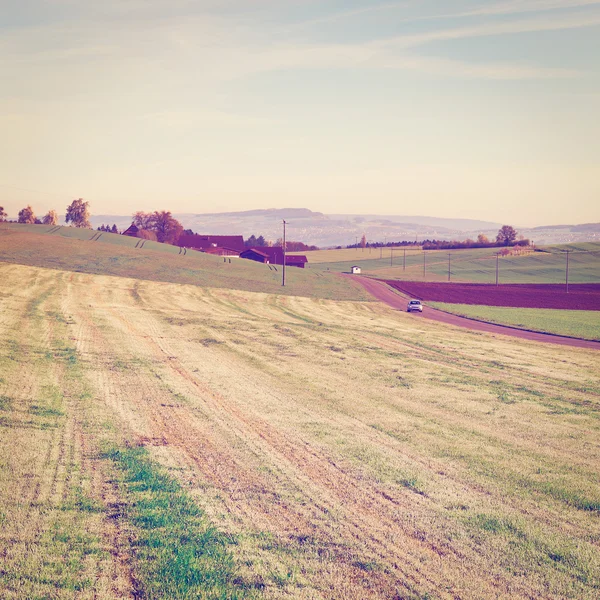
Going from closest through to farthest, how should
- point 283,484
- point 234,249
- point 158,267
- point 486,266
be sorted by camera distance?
point 283,484
point 158,267
point 486,266
point 234,249

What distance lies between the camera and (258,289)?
6825 centimetres

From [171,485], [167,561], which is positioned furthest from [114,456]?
[167,561]

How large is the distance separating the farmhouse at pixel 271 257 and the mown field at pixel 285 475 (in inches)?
4738

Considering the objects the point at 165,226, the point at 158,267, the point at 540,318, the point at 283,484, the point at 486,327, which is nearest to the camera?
the point at 283,484

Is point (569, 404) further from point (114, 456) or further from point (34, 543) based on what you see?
point (34, 543)

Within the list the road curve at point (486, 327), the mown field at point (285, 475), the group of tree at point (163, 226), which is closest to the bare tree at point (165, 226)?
the group of tree at point (163, 226)

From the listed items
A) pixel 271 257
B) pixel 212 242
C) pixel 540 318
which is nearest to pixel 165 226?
pixel 212 242

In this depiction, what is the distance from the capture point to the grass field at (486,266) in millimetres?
130125

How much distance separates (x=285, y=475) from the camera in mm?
11438

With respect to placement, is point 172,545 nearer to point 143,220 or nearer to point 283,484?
point 283,484

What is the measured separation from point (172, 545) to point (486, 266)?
155098 millimetres

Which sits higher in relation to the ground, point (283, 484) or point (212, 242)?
Answer: point (212, 242)

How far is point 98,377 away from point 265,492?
9966 millimetres

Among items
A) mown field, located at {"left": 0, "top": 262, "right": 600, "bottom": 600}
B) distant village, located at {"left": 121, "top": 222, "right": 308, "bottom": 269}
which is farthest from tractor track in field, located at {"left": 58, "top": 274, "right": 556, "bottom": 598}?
distant village, located at {"left": 121, "top": 222, "right": 308, "bottom": 269}
